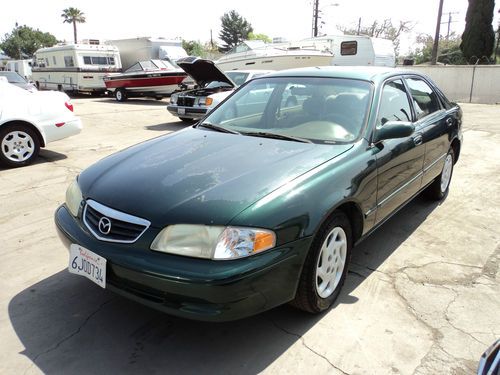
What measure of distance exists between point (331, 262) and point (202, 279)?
1041 millimetres

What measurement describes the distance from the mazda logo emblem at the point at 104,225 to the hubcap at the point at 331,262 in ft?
4.14

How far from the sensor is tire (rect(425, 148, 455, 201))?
192 inches

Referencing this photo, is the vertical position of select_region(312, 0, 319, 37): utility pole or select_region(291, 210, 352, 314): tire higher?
select_region(312, 0, 319, 37): utility pole

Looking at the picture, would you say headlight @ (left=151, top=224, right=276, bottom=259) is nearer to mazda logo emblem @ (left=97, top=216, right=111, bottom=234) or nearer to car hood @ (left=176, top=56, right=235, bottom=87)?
mazda logo emblem @ (left=97, top=216, right=111, bottom=234)

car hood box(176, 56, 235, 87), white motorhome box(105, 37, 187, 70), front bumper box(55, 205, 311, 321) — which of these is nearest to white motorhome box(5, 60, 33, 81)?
white motorhome box(105, 37, 187, 70)

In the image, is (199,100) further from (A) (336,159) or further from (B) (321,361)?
(B) (321,361)

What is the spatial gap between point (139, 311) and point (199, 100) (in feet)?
25.6

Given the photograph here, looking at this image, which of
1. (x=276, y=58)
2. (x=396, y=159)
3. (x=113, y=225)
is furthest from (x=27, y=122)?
(x=276, y=58)

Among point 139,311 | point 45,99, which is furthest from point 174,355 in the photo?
point 45,99

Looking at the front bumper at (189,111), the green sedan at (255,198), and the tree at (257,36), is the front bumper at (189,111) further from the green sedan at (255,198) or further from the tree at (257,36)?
the tree at (257,36)

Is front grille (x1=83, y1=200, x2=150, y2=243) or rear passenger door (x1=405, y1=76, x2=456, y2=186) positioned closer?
front grille (x1=83, y1=200, x2=150, y2=243)

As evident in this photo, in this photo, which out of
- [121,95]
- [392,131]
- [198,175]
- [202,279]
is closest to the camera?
[202,279]

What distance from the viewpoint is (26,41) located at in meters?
74.9

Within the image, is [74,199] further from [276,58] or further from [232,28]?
[232,28]
